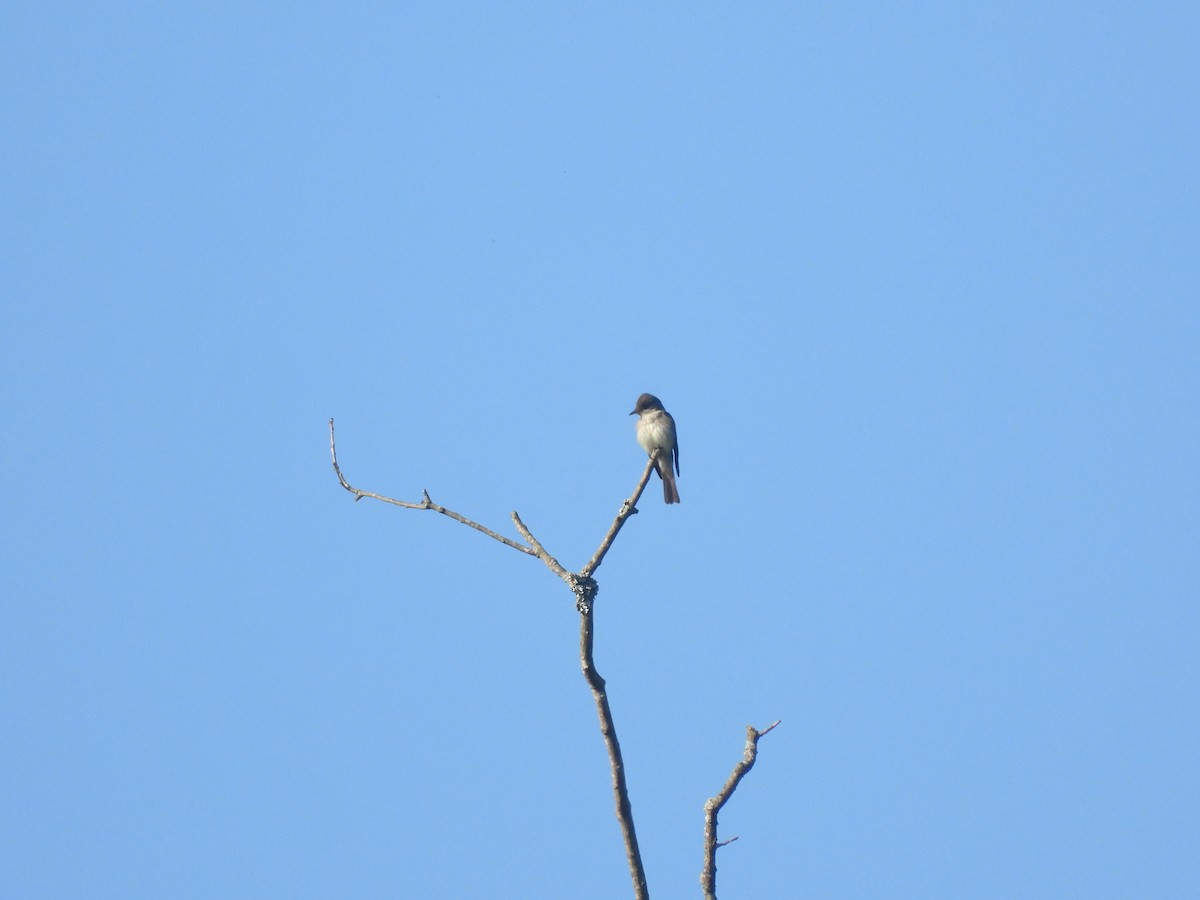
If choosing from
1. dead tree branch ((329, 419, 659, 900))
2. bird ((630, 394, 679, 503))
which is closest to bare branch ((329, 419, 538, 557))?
dead tree branch ((329, 419, 659, 900))

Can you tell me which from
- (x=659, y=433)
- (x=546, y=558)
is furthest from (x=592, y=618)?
(x=659, y=433)

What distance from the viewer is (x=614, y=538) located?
531cm

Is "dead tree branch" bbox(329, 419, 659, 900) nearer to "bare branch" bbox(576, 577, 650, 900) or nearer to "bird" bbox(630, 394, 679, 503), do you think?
"bare branch" bbox(576, 577, 650, 900)

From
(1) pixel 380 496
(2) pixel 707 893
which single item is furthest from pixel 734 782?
(1) pixel 380 496

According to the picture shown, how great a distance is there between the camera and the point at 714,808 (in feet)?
14.5

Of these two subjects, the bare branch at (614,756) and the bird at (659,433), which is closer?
the bare branch at (614,756)

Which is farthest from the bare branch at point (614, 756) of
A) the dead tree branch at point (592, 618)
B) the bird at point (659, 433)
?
the bird at point (659, 433)

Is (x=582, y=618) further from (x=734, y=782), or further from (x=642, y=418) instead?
(x=642, y=418)

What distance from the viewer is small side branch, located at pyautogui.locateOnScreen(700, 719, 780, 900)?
4.23m

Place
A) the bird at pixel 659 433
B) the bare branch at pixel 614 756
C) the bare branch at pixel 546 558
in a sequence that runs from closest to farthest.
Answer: the bare branch at pixel 614 756 < the bare branch at pixel 546 558 < the bird at pixel 659 433

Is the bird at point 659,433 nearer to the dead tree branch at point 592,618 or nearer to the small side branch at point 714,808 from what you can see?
the dead tree branch at point 592,618

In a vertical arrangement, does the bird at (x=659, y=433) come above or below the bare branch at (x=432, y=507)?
above

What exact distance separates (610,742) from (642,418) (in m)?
9.42

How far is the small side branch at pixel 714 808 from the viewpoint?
4230 mm
